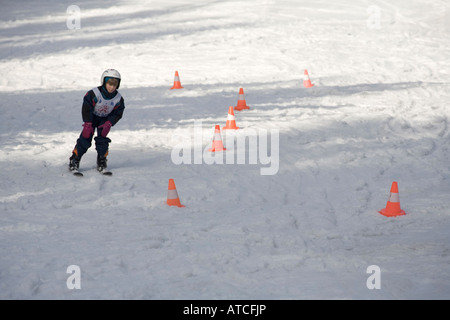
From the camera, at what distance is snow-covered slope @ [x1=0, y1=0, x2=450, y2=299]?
567 centimetres

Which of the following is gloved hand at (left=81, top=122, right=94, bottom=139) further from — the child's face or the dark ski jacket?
the child's face

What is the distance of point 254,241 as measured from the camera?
6535 mm

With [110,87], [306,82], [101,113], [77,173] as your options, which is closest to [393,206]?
[110,87]

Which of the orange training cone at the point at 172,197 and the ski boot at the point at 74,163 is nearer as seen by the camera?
the orange training cone at the point at 172,197

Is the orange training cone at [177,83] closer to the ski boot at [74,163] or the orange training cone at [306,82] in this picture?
the orange training cone at [306,82]

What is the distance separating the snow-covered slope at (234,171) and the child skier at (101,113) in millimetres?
370

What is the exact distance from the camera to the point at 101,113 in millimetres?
8148

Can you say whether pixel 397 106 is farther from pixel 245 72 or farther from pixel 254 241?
pixel 254 241

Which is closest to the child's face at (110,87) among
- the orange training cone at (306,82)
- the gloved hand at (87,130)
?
the gloved hand at (87,130)

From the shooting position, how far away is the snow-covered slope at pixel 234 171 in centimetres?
567

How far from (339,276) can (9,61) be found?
1372 cm

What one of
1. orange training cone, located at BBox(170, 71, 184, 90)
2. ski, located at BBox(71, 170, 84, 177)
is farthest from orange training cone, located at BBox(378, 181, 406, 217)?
orange training cone, located at BBox(170, 71, 184, 90)
